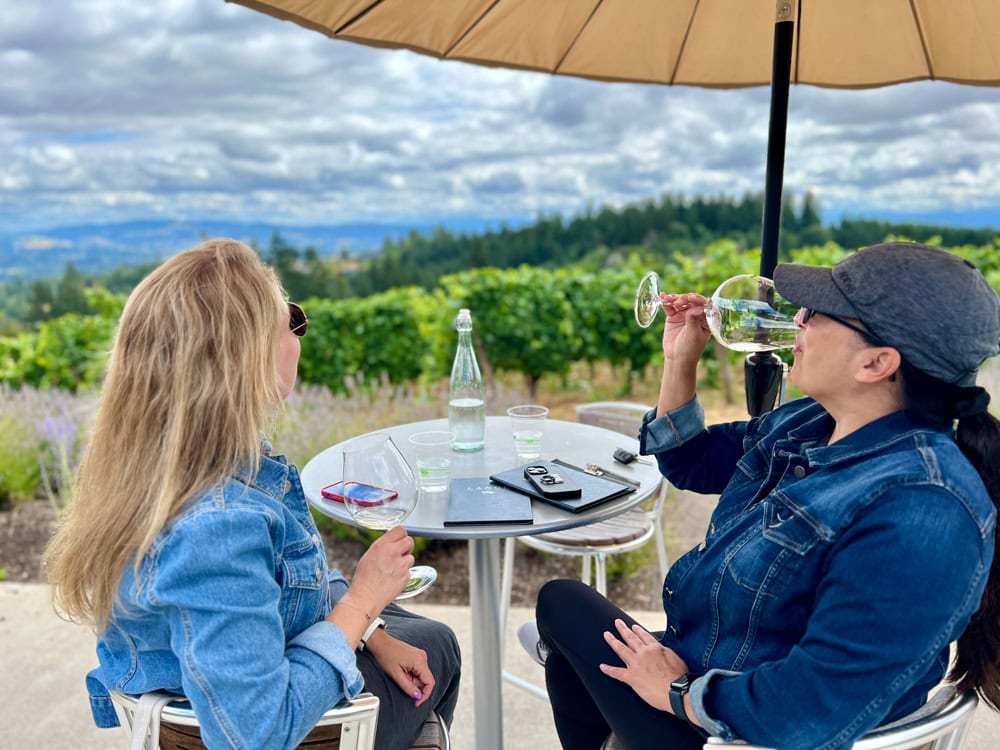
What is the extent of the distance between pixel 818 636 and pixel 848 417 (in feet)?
1.38

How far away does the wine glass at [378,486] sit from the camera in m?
1.60

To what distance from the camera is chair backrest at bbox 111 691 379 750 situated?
118 centimetres

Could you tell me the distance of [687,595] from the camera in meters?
1.52

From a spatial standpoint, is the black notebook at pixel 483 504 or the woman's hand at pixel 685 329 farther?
the woman's hand at pixel 685 329

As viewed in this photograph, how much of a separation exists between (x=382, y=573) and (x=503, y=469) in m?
0.77

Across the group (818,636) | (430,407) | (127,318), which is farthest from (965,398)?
(430,407)

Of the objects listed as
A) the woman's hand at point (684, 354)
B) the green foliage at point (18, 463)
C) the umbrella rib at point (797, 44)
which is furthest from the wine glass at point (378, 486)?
the green foliage at point (18, 463)

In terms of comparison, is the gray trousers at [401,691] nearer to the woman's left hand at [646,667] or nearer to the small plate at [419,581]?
the small plate at [419,581]

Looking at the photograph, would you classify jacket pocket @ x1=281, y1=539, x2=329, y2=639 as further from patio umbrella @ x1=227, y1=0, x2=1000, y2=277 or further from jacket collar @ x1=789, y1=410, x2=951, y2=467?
patio umbrella @ x1=227, y1=0, x2=1000, y2=277

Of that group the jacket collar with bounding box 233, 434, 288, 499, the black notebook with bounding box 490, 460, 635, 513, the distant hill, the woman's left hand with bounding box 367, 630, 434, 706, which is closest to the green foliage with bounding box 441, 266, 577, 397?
the distant hill

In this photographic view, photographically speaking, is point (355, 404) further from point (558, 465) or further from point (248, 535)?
point (248, 535)

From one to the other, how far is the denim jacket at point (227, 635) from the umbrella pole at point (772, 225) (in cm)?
162

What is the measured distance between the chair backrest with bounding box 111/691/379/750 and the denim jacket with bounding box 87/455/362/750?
0.08ft

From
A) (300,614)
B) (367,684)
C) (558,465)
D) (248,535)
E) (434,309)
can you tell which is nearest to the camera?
(248,535)
